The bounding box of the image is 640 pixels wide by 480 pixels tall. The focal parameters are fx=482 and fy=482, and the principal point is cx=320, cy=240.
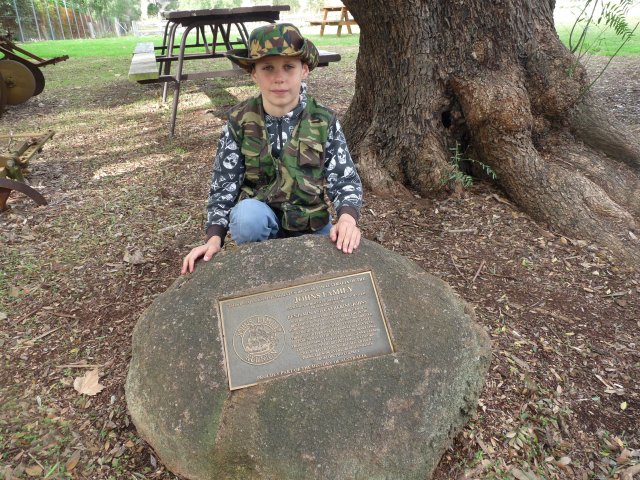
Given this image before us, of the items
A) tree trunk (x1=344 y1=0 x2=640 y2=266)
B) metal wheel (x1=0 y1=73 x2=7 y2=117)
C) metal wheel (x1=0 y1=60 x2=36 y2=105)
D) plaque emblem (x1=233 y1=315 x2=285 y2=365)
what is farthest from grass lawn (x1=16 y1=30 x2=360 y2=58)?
plaque emblem (x1=233 y1=315 x2=285 y2=365)

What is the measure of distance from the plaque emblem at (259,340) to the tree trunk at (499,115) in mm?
1981

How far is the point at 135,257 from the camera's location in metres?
3.45

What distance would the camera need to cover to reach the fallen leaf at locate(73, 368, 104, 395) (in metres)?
2.42

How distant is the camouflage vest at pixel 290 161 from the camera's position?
2.45 m

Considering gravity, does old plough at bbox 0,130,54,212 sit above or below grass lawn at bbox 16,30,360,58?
above

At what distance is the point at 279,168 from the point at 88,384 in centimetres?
148

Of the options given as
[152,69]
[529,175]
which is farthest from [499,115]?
[152,69]

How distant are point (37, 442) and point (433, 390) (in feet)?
5.86

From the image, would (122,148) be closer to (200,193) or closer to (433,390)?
(200,193)

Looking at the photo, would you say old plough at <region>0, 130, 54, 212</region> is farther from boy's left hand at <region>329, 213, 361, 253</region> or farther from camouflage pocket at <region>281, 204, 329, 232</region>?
boy's left hand at <region>329, 213, 361, 253</region>

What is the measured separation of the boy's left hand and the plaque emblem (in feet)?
1.61

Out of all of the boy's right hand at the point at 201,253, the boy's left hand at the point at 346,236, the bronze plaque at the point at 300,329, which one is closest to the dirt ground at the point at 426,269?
the bronze plaque at the point at 300,329

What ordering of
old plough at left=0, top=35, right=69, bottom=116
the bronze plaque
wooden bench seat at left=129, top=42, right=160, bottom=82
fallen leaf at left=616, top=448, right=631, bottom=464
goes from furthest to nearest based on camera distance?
1. old plough at left=0, top=35, right=69, bottom=116
2. wooden bench seat at left=129, top=42, right=160, bottom=82
3. fallen leaf at left=616, top=448, right=631, bottom=464
4. the bronze plaque

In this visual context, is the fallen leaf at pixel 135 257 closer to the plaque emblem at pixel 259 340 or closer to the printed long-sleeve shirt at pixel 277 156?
the printed long-sleeve shirt at pixel 277 156
